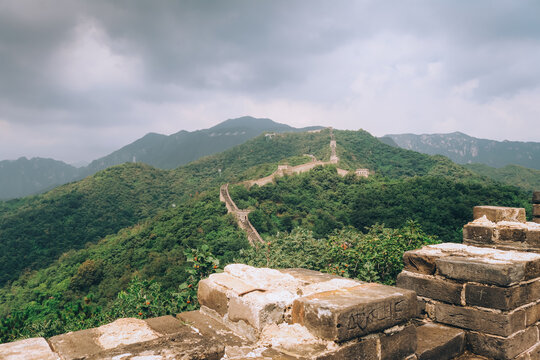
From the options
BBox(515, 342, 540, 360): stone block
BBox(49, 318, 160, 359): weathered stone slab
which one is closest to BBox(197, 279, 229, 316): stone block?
BBox(49, 318, 160, 359): weathered stone slab

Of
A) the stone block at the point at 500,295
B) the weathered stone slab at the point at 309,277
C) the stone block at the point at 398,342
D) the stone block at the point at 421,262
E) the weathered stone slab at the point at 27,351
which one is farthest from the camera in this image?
the stone block at the point at 421,262

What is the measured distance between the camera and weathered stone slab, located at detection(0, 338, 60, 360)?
66.5 inches

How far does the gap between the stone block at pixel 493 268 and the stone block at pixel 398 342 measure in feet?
2.53

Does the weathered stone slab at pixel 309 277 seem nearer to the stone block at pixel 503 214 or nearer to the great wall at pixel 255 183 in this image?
the stone block at pixel 503 214

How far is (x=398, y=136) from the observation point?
191875 millimetres

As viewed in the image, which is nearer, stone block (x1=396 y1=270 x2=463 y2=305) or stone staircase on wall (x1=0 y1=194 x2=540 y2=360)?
stone staircase on wall (x1=0 y1=194 x2=540 y2=360)

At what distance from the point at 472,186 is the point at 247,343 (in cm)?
3528

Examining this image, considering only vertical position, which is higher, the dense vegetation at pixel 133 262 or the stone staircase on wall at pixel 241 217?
the stone staircase on wall at pixel 241 217

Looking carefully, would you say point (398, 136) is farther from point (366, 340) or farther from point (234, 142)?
point (366, 340)

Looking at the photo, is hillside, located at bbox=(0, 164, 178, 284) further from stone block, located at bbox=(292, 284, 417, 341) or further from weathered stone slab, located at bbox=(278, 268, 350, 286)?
stone block, located at bbox=(292, 284, 417, 341)

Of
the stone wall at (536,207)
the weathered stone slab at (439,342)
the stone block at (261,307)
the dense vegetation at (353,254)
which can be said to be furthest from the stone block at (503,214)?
the stone block at (261,307)

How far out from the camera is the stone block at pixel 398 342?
200 centimetres

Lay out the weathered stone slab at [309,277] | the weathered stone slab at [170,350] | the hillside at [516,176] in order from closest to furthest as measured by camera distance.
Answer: the weathered stone slab at [170,350], the weathered stone slab at [309,277], the hillside at [516,176]

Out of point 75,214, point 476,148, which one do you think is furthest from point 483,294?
point 476,148
